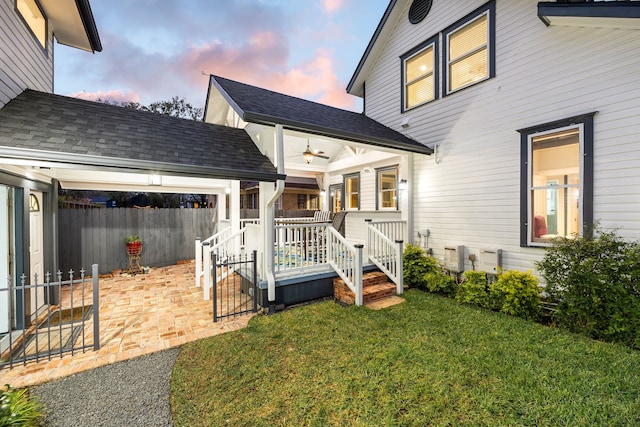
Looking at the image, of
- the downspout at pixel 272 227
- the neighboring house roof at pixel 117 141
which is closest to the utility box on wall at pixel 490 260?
the downspout at pixel 272 227

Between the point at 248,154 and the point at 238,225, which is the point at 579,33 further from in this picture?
the point at 238,225

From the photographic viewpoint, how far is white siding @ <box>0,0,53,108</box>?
4.02 m

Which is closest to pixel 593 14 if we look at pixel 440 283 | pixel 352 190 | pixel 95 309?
pixel 440 283

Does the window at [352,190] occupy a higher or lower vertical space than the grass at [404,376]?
higher

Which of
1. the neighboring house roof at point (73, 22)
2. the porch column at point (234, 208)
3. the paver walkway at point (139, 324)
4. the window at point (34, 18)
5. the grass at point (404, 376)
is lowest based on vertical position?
the paver walkway at point (139, 324)

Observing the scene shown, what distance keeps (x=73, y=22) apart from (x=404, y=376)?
925 centimetres

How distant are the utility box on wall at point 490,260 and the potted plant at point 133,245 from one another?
962cm

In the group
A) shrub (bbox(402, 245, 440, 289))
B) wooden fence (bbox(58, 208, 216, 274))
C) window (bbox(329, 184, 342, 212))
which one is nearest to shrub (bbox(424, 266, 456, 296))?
shrub (bbox(402, 245, 440, 289))

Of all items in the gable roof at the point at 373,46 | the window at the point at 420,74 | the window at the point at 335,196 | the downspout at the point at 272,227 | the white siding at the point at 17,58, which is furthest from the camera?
the window at the point at 335,196

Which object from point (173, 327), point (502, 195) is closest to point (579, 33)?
point (502, 195)

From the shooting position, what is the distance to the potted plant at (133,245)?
329 inches

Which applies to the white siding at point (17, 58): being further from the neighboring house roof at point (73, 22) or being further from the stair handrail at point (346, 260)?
the stair handrail at point (346, 260)

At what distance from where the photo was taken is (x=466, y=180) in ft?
20.8

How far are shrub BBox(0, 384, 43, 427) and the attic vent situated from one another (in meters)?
10.3
